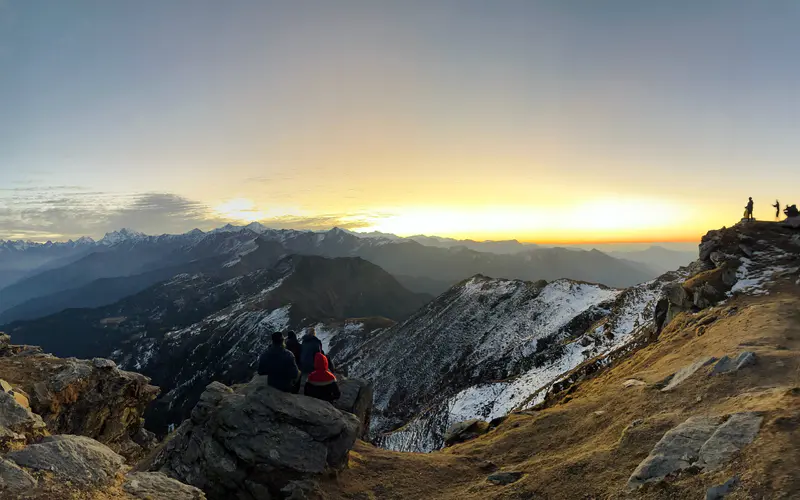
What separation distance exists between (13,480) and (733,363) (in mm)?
24569

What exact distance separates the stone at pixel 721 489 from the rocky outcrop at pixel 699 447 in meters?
0.77

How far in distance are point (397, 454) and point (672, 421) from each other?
38.7 ft

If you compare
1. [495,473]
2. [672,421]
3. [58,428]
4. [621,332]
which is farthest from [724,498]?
[621,332]

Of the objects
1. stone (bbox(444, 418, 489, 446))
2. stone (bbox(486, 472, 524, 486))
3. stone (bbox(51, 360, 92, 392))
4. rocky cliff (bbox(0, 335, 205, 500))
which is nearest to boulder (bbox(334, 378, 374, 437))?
stone (bbox(486, 472, 524, 486))

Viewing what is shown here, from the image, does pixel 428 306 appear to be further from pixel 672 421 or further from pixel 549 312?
pixel 672 421

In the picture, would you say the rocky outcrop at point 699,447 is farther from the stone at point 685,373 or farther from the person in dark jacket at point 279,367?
the person in dark jacket at point 279,367

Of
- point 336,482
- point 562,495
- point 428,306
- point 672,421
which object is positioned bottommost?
point 428,306

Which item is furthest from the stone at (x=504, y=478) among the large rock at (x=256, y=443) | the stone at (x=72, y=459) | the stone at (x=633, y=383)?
the stone at (x=72, y=459)

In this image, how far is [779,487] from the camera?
8367 millimetres

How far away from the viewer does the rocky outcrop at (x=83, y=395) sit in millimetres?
19812

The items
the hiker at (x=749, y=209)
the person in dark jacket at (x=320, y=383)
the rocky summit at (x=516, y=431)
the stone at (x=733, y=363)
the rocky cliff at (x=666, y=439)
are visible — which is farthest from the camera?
the hiker at (x=749, y=209)

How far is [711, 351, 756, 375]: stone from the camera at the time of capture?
52.3ft

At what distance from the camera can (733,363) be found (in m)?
16.4

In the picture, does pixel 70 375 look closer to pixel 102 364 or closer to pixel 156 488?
pixel 102 364
